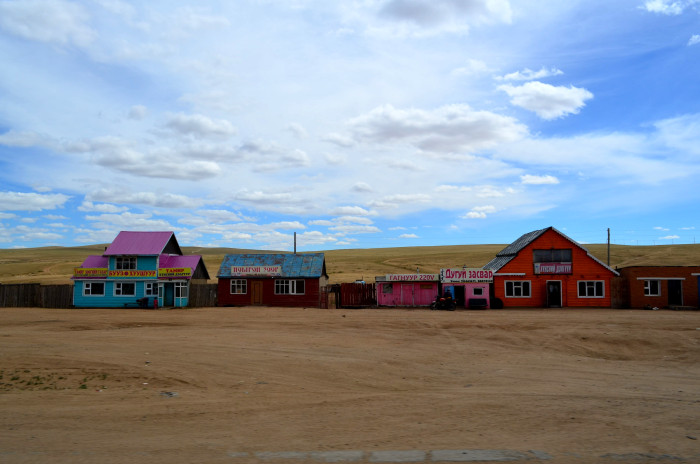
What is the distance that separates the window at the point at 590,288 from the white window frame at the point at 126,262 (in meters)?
32.5

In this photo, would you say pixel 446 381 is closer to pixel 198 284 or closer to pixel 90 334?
pixel 90 334

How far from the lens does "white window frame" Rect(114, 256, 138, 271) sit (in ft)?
132

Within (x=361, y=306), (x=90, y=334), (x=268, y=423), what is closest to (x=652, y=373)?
(x=268, y=423)

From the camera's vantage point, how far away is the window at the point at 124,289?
131 feet

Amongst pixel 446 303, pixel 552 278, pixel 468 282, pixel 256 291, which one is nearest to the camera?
pixel 446 303

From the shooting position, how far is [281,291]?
3988 cm

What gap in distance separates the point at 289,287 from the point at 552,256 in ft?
63.1

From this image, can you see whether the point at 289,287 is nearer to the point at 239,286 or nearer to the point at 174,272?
the point at 239,286

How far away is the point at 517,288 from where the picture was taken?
128 ft

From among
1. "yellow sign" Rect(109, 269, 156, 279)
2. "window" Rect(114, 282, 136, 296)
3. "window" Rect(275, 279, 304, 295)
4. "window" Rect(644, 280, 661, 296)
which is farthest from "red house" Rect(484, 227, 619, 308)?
"window" Rect(114, 282, 136, 296)

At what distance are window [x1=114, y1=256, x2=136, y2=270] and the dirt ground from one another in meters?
19.9

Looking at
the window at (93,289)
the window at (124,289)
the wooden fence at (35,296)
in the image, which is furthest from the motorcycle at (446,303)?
the wooden fence at (35,296)

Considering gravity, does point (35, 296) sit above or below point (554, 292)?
below

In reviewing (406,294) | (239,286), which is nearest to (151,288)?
(239,286)
